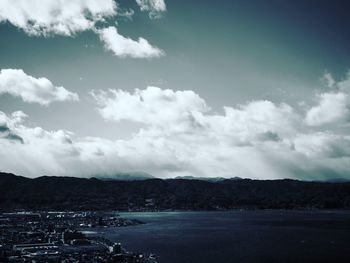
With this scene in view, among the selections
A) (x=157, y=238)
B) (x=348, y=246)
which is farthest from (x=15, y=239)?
(x=348, y=246)

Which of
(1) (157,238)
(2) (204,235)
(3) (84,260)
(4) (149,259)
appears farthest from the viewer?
(2) (204,235)

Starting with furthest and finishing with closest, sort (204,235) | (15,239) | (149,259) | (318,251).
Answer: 1. (204,235)
2. (15,239)
3. (318,251)
4. (149,259)

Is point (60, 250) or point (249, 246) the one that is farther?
point (249, 246)

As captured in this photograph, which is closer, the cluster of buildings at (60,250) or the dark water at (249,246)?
the cluster of buildings at (60,250)

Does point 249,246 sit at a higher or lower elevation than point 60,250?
lower

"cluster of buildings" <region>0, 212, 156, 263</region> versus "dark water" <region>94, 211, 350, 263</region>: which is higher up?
"cluster of buildings" <region>0, 212, 156, 263</region>

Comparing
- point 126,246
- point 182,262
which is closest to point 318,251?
point 182,262

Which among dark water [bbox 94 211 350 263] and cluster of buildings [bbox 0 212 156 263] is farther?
dark water [bbox 94 211 350 263]

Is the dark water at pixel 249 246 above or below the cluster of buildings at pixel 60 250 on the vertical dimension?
below

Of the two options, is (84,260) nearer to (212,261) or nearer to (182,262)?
(182,262)

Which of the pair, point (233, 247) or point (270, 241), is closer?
point (233, 247)
